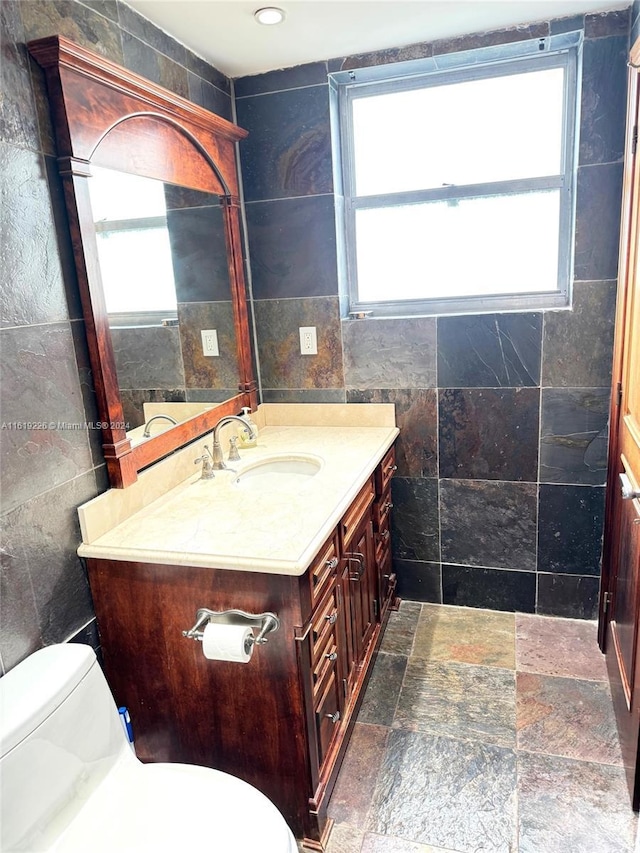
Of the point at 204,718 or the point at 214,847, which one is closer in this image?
the point at 214,847

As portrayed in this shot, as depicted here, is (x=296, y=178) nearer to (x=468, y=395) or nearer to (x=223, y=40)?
(x=223, y=40)

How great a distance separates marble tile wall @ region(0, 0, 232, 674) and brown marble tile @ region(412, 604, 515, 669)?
4.55ft

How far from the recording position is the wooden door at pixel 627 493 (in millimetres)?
1631

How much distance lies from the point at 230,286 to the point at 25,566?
1402 mm

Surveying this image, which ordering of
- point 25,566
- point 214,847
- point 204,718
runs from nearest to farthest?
point 214,847 < point 25,566 < point 204,718

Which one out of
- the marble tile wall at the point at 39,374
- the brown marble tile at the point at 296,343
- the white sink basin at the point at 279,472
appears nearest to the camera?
the marble tile wall at the point at 39,374

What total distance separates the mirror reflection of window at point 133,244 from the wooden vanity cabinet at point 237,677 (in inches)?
31.5

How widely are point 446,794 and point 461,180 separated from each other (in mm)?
2214

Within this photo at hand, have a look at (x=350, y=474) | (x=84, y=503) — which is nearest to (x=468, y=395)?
(x=350, y=474)

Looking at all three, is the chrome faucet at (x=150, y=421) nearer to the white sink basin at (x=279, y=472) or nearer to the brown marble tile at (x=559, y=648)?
the white sink basin at (x=279, y=472)

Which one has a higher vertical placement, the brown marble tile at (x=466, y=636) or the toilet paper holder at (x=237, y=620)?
the toilet paper holder at (x=237, y=620)

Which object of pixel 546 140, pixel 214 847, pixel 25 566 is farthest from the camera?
pixel 546 140

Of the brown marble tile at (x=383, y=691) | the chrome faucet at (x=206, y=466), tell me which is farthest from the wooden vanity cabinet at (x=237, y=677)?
the chrome faucet at (x=206, y=466)

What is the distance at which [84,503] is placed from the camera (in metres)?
1.58
